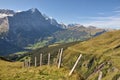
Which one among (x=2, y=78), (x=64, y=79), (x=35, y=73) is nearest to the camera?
(x=64, y=79)

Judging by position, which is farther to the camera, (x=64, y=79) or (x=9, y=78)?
(x=9, y=78)

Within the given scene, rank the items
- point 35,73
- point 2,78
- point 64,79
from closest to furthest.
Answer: point 64,79, point 2,78, point 35,73

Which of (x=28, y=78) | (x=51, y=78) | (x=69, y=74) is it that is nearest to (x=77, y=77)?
(x=69, y=74)

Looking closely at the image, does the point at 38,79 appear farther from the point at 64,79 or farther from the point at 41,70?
the point at 41,70

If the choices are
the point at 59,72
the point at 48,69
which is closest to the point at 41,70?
the point at 48,69

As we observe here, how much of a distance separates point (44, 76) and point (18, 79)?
366 cm

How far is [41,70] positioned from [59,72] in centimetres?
414

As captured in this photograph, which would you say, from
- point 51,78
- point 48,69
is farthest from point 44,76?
point 48,69

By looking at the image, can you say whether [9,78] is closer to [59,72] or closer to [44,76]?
[44,76]

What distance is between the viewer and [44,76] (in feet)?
116

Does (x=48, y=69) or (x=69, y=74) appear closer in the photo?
(x=69, y=74)

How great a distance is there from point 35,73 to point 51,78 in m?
5.05

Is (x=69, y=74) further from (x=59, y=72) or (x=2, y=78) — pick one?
(x=2, y=78)

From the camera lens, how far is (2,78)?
1384 inches
